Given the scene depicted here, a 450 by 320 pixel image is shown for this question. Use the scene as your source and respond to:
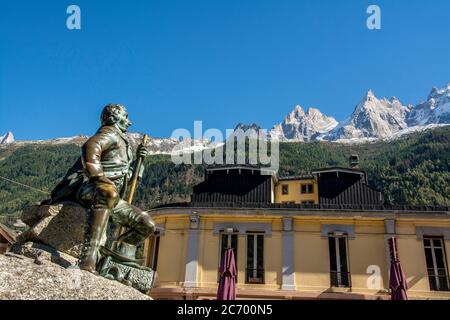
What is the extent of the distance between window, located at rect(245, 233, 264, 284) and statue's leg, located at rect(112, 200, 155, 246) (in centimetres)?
1442

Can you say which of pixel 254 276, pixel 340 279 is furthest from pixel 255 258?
pixel 340 279

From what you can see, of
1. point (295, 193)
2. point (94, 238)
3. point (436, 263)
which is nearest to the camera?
point (94, 238)

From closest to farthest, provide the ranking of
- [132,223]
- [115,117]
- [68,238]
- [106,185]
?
[106,185] → [68,238] → [132,223] → [115,117]

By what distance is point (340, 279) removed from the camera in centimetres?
1853

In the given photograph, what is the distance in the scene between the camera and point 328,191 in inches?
930

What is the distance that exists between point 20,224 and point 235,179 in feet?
62.5

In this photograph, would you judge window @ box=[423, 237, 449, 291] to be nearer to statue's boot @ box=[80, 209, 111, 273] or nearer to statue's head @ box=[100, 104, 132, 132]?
statue's head @ box=[100, 104, 132, 132]

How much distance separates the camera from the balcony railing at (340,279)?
18422mm

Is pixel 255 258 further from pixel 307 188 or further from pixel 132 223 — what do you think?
pixel 132 223

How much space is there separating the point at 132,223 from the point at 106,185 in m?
0.74

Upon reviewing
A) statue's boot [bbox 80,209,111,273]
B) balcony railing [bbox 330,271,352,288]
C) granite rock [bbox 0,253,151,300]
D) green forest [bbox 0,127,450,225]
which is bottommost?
granite rock [bbox 0,253,151,300]

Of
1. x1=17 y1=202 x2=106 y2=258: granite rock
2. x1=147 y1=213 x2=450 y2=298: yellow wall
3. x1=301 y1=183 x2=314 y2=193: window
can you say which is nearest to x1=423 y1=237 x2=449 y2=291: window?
x1=147 y1=213 x2=450 y2=298: yellow wall

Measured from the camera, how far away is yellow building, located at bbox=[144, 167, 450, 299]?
59.9ft

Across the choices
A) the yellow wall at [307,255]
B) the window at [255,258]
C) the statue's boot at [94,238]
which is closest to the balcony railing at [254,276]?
the window at [255,258]
